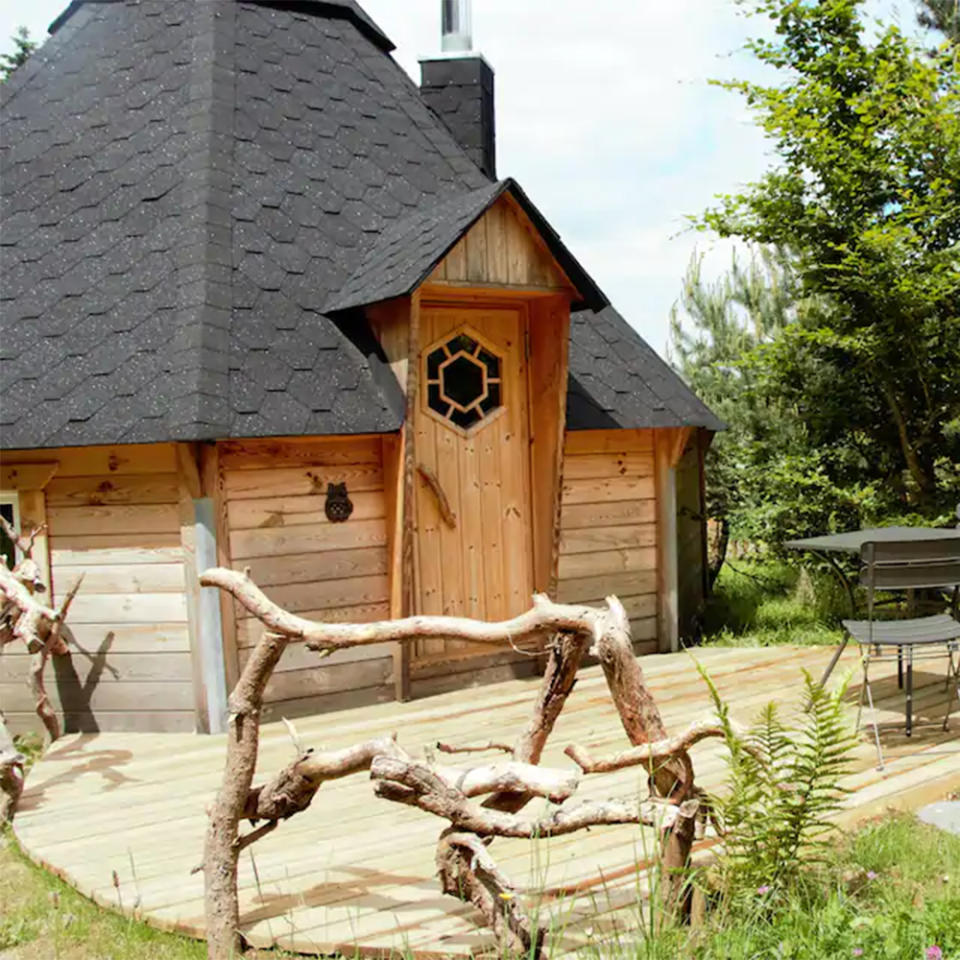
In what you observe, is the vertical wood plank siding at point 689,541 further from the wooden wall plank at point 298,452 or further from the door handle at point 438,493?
the wooden wall plank at point 298,452

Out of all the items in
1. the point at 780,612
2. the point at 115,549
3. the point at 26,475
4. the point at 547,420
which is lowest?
the point at 780,612

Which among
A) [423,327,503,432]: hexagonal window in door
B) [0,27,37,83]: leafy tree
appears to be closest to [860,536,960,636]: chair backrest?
[423,327,503,432]: hexagonal window in door

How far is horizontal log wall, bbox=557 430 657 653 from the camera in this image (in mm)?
8023

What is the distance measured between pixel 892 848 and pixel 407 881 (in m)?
1.74

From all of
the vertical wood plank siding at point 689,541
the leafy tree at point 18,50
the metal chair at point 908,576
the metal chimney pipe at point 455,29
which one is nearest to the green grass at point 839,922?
the metal chair at point 908,576

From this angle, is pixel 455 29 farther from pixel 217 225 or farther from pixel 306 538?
pixel 306 538

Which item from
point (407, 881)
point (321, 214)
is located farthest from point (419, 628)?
point (321, 214)

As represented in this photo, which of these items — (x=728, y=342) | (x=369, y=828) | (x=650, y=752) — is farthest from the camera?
(x=728, y=342)

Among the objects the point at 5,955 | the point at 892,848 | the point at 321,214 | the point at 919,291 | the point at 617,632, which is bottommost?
the point at 5,955

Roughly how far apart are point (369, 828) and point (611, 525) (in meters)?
4.01

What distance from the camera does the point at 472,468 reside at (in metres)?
7.51

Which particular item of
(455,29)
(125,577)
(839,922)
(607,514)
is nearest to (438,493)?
(607,514)

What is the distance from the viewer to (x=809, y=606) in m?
9.96

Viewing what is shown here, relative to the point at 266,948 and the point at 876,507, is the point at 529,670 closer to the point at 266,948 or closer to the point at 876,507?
the point at 876,507
